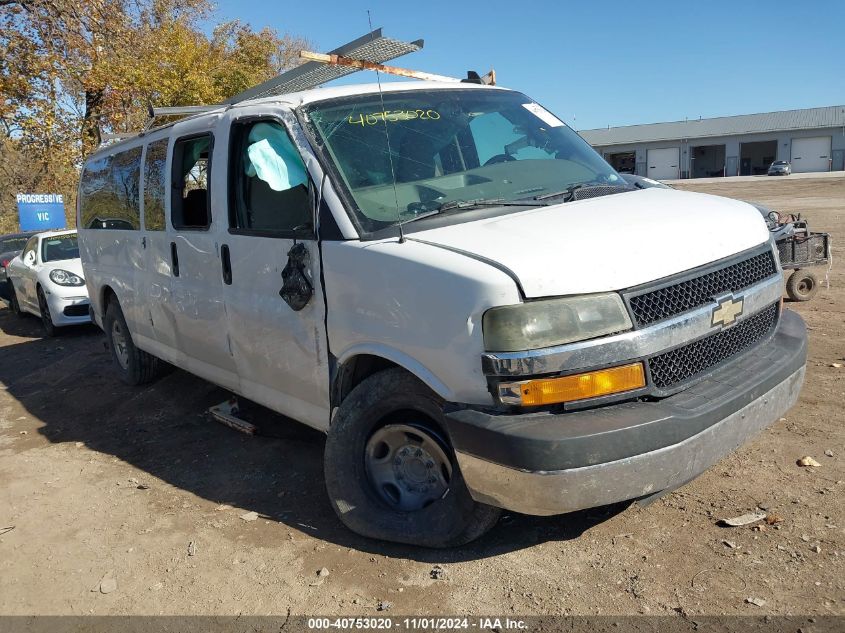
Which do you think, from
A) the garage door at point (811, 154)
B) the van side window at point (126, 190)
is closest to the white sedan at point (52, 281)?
the van side window at point (126, 190)

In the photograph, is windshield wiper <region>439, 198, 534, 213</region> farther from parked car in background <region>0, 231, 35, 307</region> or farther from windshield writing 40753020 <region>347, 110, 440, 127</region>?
parked car in background <region>0, 231, 35, 307</region>

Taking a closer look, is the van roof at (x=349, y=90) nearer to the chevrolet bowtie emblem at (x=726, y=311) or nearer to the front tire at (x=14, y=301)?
the chevrolet bowtie emblem at (x=726, y=311)

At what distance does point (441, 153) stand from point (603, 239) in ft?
4.11

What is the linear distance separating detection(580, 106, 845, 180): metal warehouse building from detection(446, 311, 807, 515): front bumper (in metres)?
58.6

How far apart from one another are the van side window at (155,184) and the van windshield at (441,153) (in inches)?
76.3

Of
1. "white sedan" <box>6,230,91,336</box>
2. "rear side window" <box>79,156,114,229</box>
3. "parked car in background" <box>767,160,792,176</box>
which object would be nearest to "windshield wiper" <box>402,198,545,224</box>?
"rear side window" <box>79,156,114,229</box>

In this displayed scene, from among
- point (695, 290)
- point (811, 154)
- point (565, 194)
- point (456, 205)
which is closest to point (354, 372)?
point (456, 205)

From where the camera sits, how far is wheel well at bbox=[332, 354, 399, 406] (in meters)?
3.39

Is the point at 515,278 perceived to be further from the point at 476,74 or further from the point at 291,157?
the point at 476,74

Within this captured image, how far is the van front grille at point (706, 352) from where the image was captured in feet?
9.32

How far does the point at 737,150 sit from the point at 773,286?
6803cm

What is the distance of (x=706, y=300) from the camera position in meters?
3.01

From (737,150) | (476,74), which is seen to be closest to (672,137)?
(737,150)

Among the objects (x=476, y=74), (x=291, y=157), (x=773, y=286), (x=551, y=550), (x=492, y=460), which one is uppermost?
(x=476, y=74)
